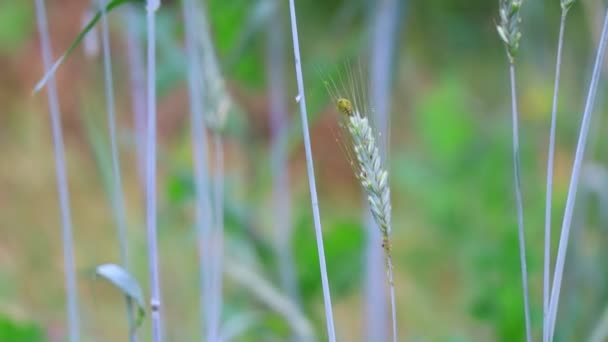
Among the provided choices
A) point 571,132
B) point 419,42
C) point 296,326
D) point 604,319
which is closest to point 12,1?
point 419,42

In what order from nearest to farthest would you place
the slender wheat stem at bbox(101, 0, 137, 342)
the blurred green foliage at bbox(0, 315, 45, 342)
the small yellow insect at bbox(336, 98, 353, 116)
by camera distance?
the small yellow insect at bbox(336, 98, 353, 116) → the slender wheat stem at bbox(101, 0, 137, 342) → the blurred green foliage at bbox(0, 315, 45, 342)

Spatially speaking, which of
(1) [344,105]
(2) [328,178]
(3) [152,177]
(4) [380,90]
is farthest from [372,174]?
(2) [328,178]

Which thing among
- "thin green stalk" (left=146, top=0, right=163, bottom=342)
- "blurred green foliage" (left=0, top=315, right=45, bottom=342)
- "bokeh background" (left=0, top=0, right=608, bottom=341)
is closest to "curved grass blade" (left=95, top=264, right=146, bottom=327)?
"thin green stalk" (left=146, top=0, right=163, bottom=342)

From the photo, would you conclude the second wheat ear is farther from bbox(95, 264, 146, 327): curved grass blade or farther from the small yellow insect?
bbox(95, 264, 146, 327): curved grass blade

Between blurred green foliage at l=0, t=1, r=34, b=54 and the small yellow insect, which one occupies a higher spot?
blurred green foliage at l=0, t=1, r=34, b=54

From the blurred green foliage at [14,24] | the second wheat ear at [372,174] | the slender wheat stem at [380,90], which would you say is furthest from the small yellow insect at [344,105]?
the blurred green foliage at [14,24]

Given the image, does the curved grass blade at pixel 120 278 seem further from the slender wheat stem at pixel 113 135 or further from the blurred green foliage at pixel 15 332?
the blurred green foliage at pixel 15 332

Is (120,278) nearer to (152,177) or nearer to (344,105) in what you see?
(152,177)

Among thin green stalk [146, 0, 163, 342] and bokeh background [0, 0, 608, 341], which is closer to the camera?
thin green stalk [146, 0, 163, 342]

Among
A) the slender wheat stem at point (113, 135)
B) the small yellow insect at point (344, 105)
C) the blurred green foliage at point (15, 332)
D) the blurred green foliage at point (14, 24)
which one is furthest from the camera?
the blurred green foliage at point (14, 24)
